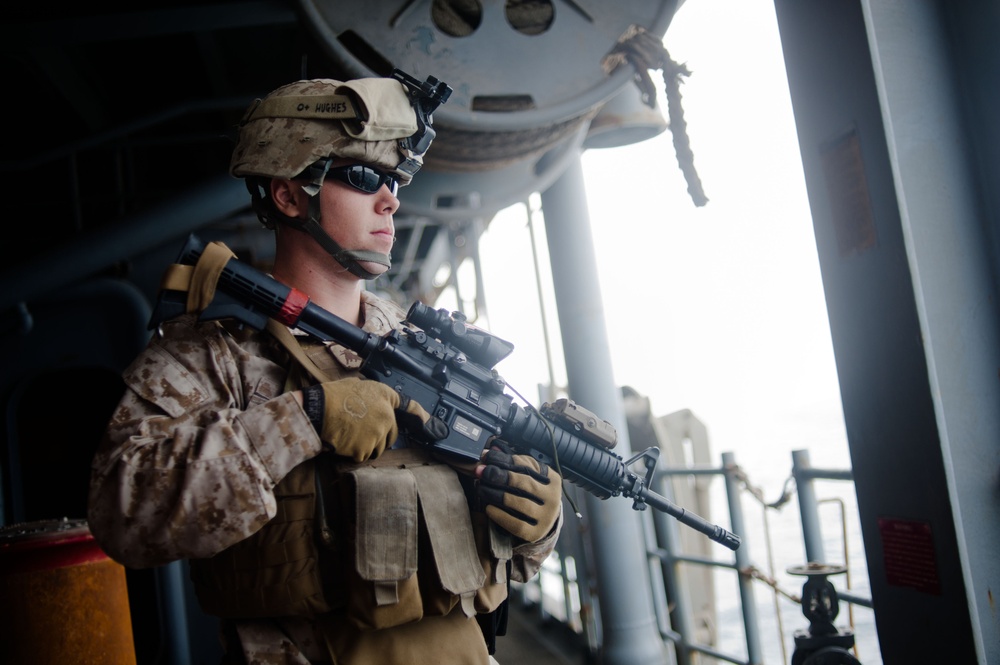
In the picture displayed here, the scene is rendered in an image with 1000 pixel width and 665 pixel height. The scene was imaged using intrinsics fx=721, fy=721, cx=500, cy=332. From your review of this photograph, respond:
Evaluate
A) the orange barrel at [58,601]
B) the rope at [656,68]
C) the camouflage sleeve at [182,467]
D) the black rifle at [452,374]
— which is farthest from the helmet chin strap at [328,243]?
the orange barrel at [58,601]

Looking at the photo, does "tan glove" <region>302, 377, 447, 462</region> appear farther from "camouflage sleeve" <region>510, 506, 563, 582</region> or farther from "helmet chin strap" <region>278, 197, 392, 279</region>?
"camouflage sleeve" <region>510, 506, 563, 582</region>

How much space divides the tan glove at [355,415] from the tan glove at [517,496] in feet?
0.81

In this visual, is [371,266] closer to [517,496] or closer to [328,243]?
[328,243]

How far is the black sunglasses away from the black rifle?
10.9 inches

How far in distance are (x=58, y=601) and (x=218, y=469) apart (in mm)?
1633

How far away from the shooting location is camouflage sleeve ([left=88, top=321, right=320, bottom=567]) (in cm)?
121

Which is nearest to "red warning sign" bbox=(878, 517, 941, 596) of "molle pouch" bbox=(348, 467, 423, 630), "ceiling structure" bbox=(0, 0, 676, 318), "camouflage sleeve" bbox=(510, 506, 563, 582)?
"camouflage sleeve" bbox=(510, 506, 563, 582)

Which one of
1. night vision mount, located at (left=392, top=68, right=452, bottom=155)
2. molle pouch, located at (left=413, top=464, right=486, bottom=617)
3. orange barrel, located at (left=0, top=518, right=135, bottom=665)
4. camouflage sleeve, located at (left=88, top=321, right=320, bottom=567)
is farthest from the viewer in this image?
orange barrel, located at (left=0, top=518, right=135, bottom=665)

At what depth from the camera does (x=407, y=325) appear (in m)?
1.78

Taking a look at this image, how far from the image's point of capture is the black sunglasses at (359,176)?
5.18 feet


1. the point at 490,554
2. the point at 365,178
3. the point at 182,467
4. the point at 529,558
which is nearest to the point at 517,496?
the point at 490,554

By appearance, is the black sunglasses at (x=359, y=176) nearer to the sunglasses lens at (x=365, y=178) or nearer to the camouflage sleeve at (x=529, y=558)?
the sunglasses lens at (x=365, y=178)

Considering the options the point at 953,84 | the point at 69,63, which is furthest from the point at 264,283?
the point at 69,63

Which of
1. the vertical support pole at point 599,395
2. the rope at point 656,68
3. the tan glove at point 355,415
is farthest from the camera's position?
the vertical support pole at point 599,395
